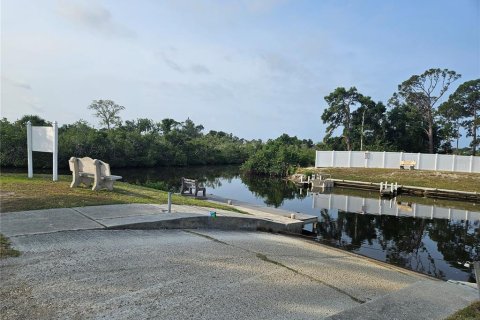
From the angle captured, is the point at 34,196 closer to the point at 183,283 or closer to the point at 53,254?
the point at 53,254

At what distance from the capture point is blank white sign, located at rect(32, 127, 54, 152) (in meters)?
11.9

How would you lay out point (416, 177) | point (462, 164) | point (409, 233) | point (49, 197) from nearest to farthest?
point (49, 197) < point (409, 233) < point (416, 177) < point (462, 164)

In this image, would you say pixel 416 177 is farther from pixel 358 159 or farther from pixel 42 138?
pixel 42 138

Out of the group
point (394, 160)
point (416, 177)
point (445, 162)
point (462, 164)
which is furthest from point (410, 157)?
point (416, 177)

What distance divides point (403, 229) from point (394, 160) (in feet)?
94.8

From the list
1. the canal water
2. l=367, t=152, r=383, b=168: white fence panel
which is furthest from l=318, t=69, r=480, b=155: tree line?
the canal water

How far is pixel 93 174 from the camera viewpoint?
11.1 metres

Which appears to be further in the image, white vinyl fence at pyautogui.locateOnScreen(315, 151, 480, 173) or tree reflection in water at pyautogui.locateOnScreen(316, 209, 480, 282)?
white vinyl fence at pyautogui.locateOnScreen(315, 151, 480, 173)

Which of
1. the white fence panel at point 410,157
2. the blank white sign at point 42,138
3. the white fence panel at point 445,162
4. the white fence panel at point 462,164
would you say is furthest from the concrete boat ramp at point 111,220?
the white fence panel at point 462,164

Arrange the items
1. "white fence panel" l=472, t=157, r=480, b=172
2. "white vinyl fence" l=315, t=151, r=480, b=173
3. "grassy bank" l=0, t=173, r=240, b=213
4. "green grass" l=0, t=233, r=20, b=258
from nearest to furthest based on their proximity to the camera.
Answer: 1. "green grass" l=0, t=233, r=20, b=258
2. "grassy bank" l=0, t=173, r=240, b=213
3. "white fence panel" l=472, t=157, r=480, b=172
4. "white vinyl fence" l=315, t=151, r=480, b=173

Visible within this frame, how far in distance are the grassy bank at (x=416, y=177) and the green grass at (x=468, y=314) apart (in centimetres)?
2993

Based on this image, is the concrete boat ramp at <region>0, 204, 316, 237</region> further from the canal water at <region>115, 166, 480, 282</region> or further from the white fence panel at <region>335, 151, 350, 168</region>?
the white fence panel at <region>335, 151, 350, 168</region>

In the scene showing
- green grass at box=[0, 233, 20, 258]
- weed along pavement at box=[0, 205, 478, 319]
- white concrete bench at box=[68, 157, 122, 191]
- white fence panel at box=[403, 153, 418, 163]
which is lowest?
weed along pavement at box=[0, 205, 478, 319]

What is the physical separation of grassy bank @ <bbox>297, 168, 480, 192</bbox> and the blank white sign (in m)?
30.0
